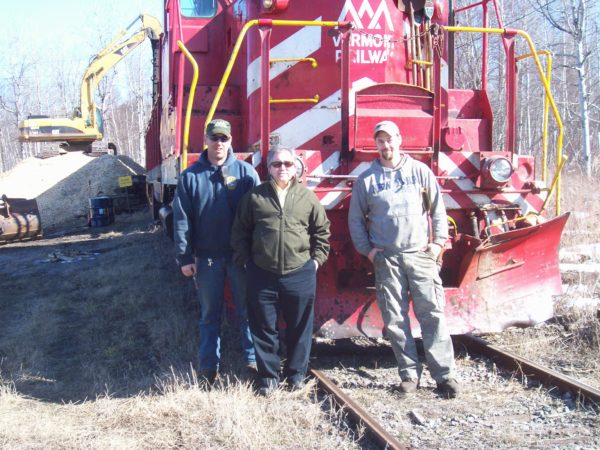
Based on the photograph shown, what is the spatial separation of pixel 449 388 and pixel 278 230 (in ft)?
5.24

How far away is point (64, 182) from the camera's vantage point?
77.1 feet

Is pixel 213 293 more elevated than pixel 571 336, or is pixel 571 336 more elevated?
pixel 213 293

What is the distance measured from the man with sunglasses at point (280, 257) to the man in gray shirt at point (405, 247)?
36 cm

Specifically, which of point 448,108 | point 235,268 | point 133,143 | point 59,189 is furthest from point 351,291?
point 133,143

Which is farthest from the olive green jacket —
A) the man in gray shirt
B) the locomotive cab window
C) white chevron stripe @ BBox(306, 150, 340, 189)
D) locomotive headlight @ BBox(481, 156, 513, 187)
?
the locomotive cab window

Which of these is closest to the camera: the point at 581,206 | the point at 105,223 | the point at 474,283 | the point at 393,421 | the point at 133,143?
the point at 393,421

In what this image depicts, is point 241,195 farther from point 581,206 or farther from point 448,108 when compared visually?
point 581,206

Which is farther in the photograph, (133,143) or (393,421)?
(133,143)

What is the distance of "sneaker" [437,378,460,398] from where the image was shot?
4.16 m

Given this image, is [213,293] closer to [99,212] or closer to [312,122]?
[312,122]

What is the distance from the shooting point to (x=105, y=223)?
17.8 meters

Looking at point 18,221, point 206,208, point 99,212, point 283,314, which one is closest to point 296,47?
point 206,208

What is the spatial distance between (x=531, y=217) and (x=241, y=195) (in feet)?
7.99

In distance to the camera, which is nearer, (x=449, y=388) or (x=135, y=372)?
(x=449, y=388)
